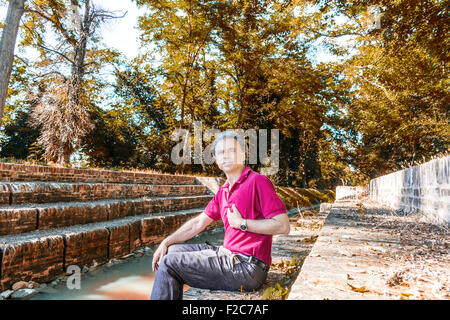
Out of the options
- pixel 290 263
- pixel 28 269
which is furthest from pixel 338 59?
pixel 28 269

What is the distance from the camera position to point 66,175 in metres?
6.60

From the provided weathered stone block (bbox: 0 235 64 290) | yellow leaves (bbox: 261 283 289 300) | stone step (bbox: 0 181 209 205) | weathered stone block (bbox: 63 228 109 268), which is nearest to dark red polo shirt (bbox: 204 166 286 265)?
yellow leaves (bbox: 261 283 289 300)

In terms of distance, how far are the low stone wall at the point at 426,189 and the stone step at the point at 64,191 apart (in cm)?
661

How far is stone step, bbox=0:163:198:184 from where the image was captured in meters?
5.43

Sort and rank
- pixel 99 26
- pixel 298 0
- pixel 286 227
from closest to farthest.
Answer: pixel 286 227
pixel 298 0
pixel 99 26

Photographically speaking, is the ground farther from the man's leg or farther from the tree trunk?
the tree trunk

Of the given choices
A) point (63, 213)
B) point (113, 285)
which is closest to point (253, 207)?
point (113, 285)

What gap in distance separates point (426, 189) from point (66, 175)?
24.9 feet

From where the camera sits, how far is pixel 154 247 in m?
6.76

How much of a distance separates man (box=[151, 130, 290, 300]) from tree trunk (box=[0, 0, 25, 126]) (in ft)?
28.1

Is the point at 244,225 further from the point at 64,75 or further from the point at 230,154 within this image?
the point at 64,75

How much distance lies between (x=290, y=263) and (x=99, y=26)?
1306 centimetres

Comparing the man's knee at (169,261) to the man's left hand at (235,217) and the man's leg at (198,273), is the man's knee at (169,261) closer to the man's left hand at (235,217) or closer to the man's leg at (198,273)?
the man's leg at (198,273)
